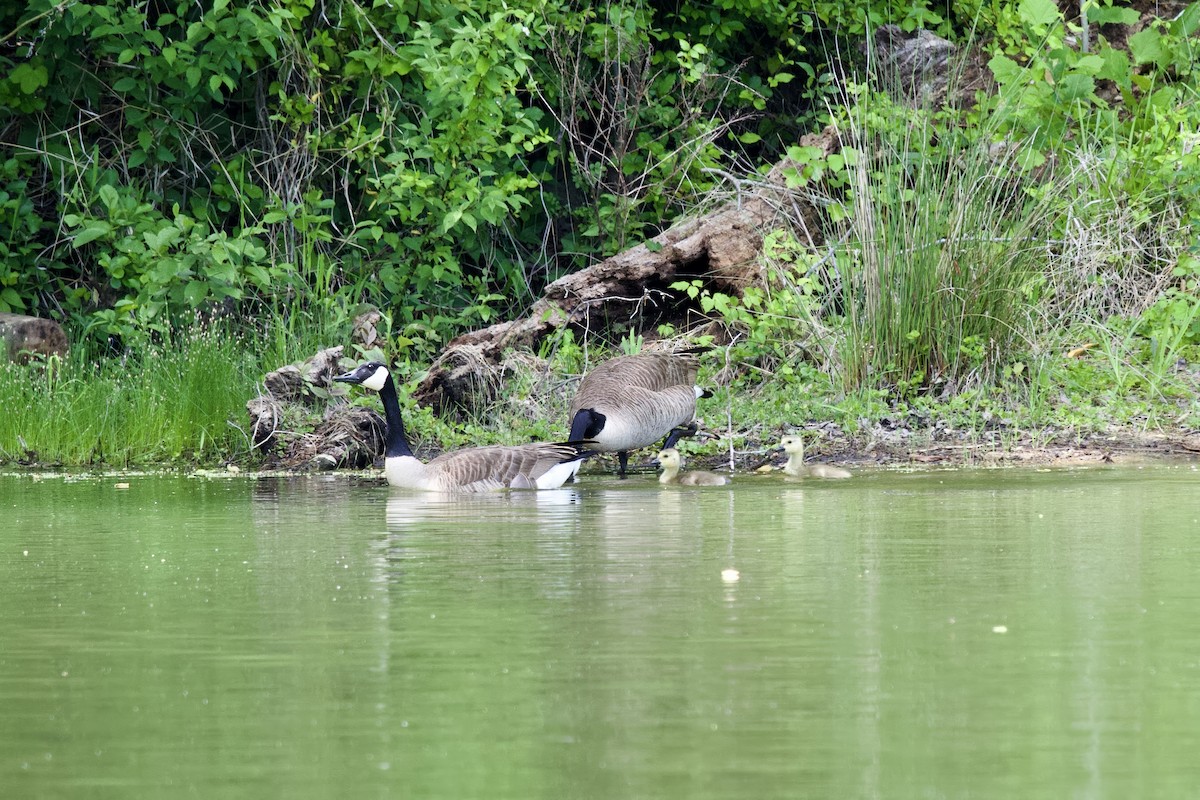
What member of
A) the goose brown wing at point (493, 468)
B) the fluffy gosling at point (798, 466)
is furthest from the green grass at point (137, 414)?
the fluffy gosling at point (798, 466)

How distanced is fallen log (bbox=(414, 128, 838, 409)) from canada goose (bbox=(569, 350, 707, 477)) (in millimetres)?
1372

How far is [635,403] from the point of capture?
1091 centimetres

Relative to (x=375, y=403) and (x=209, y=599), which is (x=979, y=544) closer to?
(x=209, y=599)

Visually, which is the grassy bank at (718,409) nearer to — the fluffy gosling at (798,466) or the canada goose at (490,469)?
the fluffy gosling at (798,466)

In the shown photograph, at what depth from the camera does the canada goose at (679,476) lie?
9852mm

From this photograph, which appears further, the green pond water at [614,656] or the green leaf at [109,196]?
the green leaf at [109,196]

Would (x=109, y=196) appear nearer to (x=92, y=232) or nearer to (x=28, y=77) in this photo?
(x=92, y=232)

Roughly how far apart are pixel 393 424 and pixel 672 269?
3253 millimetres

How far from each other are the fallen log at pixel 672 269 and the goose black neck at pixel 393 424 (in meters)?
1.51

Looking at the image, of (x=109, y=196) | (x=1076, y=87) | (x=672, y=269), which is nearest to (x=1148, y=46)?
(x=1076, y=87)

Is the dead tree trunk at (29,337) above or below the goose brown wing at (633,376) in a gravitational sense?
above

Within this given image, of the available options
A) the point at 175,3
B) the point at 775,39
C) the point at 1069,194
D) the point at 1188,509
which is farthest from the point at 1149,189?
the point at 175,3

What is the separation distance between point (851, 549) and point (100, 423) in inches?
282

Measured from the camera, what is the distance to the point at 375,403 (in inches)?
484
